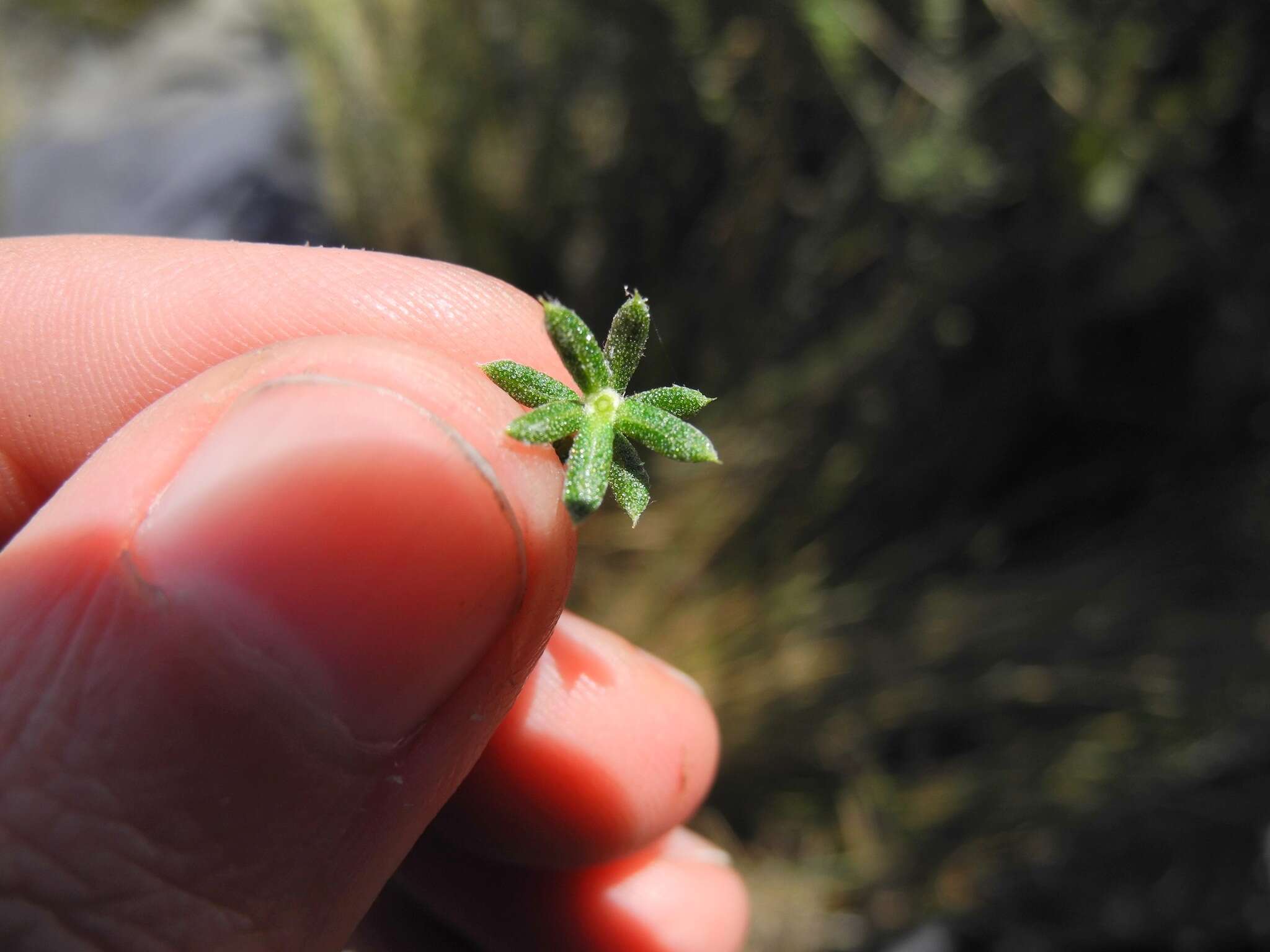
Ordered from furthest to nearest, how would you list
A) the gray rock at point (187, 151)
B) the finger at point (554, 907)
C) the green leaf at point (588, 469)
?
1. the gray rock at point (187, 151)
2. the finger at point (554, 907)
3. the green leaf at point (588, 469)

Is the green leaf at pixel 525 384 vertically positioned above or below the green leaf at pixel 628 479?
Result: above

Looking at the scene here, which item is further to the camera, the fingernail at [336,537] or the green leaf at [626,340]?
the green leaf at [626,340]

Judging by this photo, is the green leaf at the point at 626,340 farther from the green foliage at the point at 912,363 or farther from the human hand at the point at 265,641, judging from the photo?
the green foliage at the point at 912,363

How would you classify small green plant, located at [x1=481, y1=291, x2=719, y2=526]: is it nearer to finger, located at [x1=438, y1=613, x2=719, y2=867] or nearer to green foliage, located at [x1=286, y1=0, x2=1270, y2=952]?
finger, located at [x1=438, y1=613, x2=719, y2=867]

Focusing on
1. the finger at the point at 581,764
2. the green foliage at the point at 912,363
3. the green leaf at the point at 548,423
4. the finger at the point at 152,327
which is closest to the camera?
the green leaf at the point at 548,423

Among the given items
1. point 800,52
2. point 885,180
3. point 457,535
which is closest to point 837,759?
point 885,180

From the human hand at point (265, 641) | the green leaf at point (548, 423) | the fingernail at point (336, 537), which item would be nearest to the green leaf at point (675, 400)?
the green leaf at point (548, 423)

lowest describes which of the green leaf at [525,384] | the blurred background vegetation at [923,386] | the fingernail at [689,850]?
the green leaf at [525,384]
